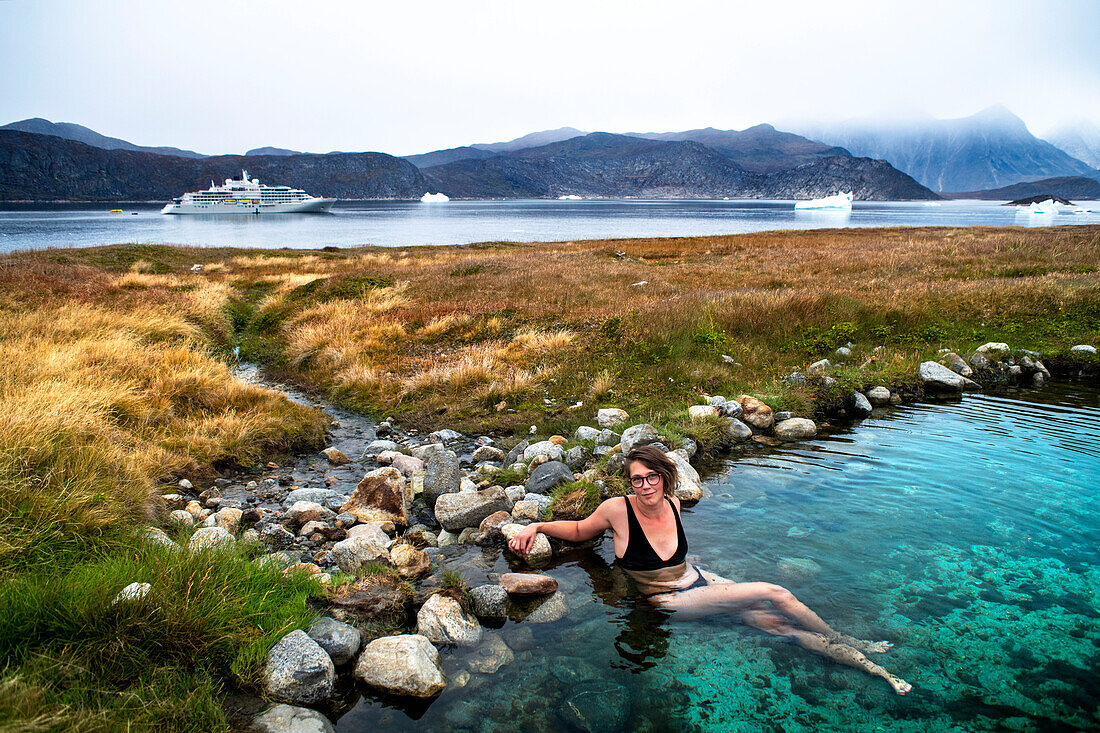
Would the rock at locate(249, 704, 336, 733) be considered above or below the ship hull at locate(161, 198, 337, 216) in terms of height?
below

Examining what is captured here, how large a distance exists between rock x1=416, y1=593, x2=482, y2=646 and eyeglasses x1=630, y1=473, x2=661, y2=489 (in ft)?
6.66

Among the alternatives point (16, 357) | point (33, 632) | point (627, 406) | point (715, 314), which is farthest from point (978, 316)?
point (16, 357)

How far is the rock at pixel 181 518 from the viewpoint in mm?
6234

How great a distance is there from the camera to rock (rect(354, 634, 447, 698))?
4.44m

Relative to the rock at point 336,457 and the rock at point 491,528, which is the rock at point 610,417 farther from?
the rock at point 336,457

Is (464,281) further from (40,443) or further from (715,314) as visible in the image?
(40,443)

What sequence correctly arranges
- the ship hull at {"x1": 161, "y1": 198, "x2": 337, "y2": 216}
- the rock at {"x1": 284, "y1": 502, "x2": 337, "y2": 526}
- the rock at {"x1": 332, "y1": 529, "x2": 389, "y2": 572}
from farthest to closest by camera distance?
the ship hull at {"x1": 161, "y1": 198, "x2": 337, "y2": 216} < the rock at {"x1": 284, "y1": 502, "x2": 337, "y2": 526} < the rock at {"x1": 332, "y1": 529, "x2": 389, "y2": 572}

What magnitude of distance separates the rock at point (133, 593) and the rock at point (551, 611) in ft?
10.3

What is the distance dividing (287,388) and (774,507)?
11.5 m

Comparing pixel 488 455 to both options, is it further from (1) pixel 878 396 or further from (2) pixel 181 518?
(1) pixel 878 396

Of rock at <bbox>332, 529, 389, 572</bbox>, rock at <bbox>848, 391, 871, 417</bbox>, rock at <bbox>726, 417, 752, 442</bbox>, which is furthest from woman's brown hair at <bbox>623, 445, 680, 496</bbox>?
rock at <bbox>848, 391, 871, 417</bbox>

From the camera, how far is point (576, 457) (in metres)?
8.55

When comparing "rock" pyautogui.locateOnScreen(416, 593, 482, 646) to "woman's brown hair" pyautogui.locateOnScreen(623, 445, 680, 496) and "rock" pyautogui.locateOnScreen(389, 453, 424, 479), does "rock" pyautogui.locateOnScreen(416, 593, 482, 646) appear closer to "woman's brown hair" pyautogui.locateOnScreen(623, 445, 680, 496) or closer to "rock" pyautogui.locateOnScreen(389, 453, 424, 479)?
"woman's brown hair" pyautogui.locateOnScreen(623, 445, 680, 496)

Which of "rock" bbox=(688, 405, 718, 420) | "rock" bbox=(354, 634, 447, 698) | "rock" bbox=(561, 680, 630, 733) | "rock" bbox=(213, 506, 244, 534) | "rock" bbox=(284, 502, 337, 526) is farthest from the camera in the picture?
"rock" bbox=(688, 405, 718, 420)
